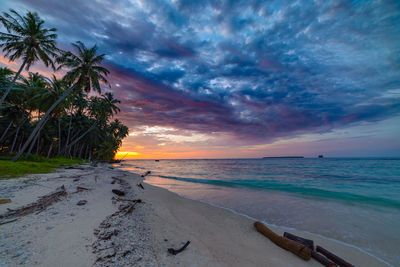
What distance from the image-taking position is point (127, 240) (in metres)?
3.82

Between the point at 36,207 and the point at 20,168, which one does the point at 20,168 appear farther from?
the point at 36,207

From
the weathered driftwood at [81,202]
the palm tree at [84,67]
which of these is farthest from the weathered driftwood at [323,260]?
the palm tree at [84,67]

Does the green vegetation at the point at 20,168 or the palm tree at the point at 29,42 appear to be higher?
the palm tree at the point at 29,42

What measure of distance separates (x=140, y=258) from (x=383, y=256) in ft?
25.9

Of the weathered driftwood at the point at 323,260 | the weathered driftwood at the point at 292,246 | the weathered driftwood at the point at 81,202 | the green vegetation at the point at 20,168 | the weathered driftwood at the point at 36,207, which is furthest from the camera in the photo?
the green vegetation at the point at 20,168

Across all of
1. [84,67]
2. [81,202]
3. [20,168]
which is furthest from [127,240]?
[84,67]

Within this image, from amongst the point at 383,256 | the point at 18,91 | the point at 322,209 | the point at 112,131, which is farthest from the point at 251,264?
the point at 112,131

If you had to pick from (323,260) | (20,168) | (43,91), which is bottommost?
(323,260)

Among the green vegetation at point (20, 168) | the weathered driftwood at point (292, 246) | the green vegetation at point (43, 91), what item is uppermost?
the green vegetation at point (43, 91)

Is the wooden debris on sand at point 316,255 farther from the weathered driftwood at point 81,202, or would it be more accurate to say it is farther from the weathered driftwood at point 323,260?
the weathered driftwood at point 81,202

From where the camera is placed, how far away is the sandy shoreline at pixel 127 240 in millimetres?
2953

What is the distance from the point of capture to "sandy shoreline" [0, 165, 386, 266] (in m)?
2.95

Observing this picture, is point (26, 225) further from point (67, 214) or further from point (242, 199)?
point (242, 199)

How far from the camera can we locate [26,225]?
149 inches
